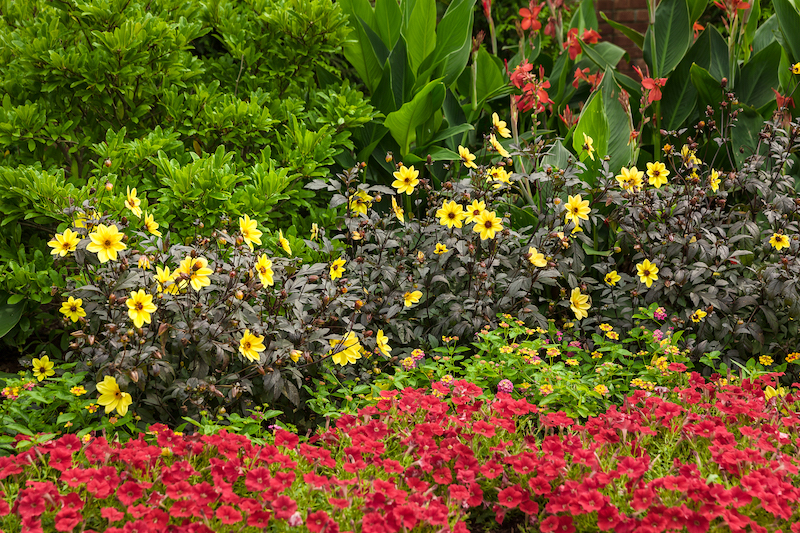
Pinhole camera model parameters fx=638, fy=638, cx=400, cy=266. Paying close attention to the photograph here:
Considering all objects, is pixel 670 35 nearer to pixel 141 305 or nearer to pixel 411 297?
pixel 411 297

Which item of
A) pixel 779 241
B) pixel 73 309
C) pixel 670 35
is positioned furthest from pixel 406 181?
pixel 670 35

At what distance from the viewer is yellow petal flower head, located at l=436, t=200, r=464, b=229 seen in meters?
2.66

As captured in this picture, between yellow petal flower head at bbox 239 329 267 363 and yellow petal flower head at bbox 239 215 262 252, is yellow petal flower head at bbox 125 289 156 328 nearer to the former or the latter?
yellow petal flower head at bbox 239 329 267 363

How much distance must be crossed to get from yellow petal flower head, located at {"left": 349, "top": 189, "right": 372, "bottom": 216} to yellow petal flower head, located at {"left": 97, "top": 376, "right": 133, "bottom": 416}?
122 cm

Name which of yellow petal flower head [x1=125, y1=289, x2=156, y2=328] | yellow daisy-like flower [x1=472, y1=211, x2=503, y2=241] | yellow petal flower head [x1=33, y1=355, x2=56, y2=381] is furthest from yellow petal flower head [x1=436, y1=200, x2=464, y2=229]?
yellow petal flower head [x1=33, y1=355, x2=56, y2=381]

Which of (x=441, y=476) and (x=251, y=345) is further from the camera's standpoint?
(x=251, y=345)

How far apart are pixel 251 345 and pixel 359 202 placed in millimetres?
959

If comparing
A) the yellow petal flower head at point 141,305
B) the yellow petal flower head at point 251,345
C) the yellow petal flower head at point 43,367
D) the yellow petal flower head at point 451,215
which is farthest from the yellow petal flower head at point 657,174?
the yellow petal flower head at point 43,367

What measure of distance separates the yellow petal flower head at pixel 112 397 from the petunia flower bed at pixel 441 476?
118 millimetres

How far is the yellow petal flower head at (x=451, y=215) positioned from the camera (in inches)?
105

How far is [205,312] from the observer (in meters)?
2.12

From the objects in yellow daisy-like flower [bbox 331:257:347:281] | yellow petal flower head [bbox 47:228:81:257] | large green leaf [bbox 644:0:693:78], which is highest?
large green leaf [bbox 644:0:693:78]

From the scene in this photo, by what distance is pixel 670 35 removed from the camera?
396 centimetres

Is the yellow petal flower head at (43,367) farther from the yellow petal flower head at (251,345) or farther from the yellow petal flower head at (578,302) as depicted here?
the yellow petal flower head at (578,302)
